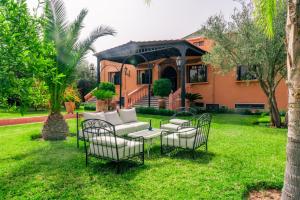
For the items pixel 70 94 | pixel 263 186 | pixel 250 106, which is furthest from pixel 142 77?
pixel 263 186

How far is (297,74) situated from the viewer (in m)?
2.87

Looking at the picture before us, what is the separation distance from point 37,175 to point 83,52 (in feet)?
16.9

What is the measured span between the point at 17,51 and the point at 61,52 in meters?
3.83

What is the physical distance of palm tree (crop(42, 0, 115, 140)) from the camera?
8.14 metres

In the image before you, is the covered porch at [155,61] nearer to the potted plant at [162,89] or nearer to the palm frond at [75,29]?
the potted plant at [162,89]

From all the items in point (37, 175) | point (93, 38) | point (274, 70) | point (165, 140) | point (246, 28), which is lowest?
point (37, 175)

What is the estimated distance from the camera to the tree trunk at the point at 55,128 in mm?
8234

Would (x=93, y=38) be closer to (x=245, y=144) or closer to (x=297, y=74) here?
(x=245, y=144)

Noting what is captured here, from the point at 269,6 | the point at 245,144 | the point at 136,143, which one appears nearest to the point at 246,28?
the point at 245,144

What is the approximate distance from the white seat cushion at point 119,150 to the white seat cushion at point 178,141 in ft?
3.23

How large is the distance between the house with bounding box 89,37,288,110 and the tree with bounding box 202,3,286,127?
1.98 m

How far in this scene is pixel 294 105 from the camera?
2918mm

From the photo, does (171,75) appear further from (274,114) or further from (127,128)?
(127,128)

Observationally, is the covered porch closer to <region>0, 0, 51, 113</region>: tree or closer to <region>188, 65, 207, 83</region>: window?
<region>188, 65, 207, 83</region>: window
